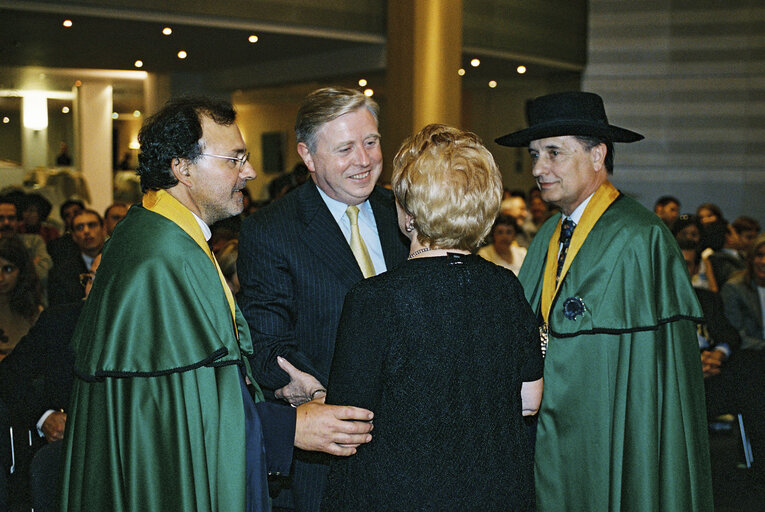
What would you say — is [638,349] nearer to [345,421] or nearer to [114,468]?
[345,421]

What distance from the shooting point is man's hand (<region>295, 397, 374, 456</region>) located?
74.9 inches

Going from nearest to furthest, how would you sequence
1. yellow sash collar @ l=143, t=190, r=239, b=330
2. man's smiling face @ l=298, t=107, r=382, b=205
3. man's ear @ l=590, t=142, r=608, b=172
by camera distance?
yellow sash collar @ l=143, t=190, r=239, b=330
man's smiling face @ l=298, t=107, r=382, b=205
man's ear @ l=590, t=142, r=608, b=172

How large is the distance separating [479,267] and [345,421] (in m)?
0.49

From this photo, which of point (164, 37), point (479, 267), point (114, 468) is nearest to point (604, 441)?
point (479, 267)

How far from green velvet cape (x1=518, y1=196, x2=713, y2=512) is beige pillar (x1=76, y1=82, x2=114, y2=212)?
42.9ft

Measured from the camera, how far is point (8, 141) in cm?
1315

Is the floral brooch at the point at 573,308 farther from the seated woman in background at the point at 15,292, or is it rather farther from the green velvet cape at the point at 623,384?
the seated woman in background at the point at 15,292

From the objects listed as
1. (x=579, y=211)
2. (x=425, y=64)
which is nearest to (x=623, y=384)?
(x=579, y=211)

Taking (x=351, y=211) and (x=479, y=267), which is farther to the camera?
(x=351, y=211)

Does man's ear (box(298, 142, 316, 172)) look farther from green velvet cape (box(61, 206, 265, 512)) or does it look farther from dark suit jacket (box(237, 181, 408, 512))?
green velvet cape (box(61, 206, 265, 512))

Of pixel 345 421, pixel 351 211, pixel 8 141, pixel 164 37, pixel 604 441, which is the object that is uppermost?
pixel 164 37

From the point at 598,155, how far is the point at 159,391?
181cm

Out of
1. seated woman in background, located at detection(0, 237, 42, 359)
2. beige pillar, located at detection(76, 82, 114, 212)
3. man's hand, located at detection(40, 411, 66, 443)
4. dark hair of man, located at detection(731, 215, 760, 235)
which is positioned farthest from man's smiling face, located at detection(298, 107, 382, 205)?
beige pillar, located at detection(76, 82, 114, 212)

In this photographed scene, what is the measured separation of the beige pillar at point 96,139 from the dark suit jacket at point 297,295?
1277cm
